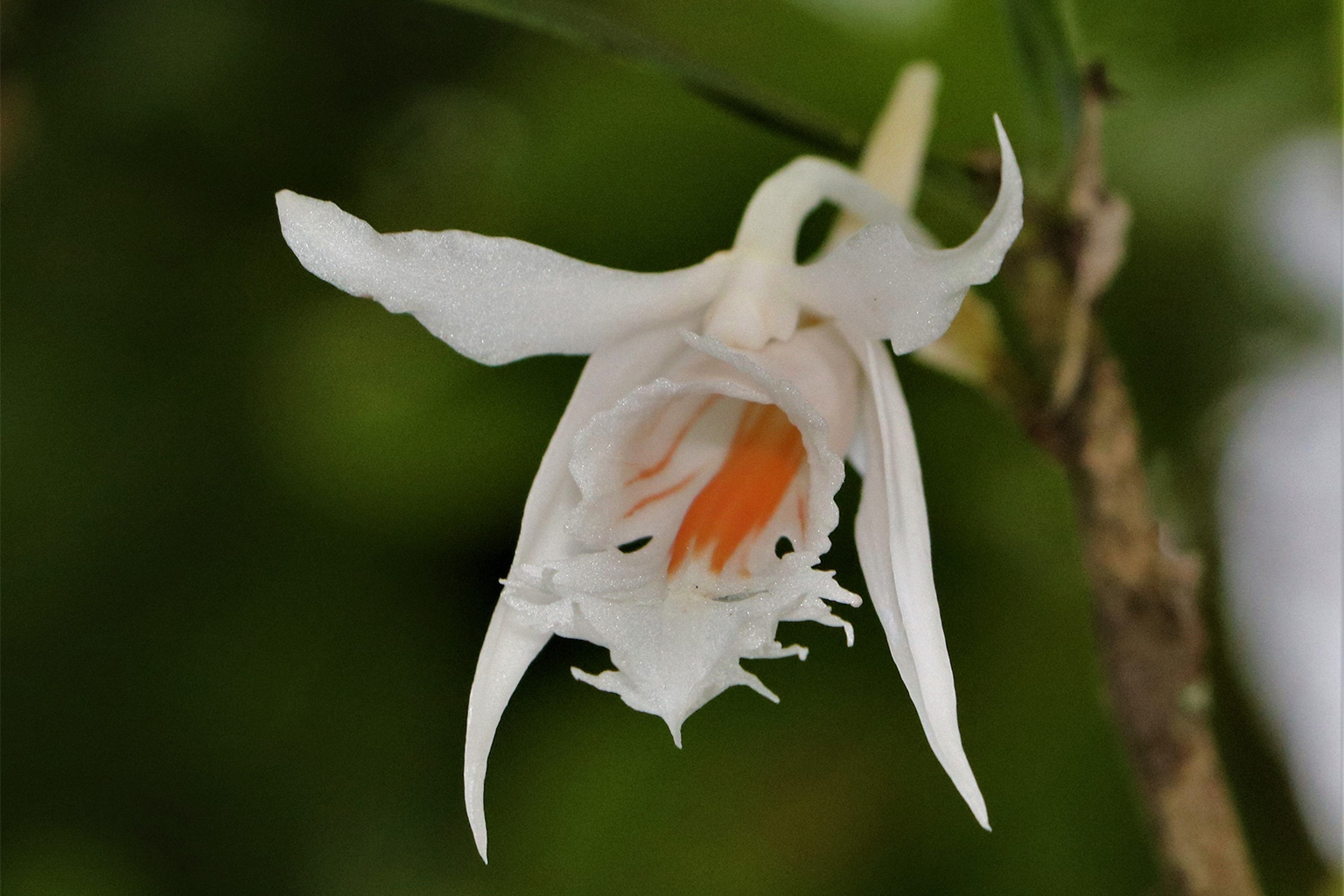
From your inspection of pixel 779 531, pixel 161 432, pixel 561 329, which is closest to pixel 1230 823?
pixel 779 531

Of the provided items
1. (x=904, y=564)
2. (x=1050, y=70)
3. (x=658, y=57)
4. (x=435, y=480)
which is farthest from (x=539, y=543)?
(x=435, y=480)

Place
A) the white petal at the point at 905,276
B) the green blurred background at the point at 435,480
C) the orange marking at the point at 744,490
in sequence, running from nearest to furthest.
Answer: the white petal at the point at 905,276 → the orange marking at the point at 744,490 → the green blurred background at the point at 435,480

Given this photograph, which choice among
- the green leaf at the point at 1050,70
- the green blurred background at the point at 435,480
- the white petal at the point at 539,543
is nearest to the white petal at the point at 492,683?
the white petal at the point at 539,543

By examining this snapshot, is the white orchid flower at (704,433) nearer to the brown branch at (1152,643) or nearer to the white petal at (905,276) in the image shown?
the white petal at (905,276)

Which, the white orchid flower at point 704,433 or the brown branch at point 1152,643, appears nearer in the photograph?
the white orchid flower at point 704,433

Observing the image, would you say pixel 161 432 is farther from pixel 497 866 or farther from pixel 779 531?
pixel 779 531

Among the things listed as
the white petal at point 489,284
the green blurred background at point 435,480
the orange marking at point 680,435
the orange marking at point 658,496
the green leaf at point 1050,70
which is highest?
the green leaf at point 1050,70

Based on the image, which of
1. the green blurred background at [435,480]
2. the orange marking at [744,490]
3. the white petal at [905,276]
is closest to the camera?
the white petal at [905,276]
